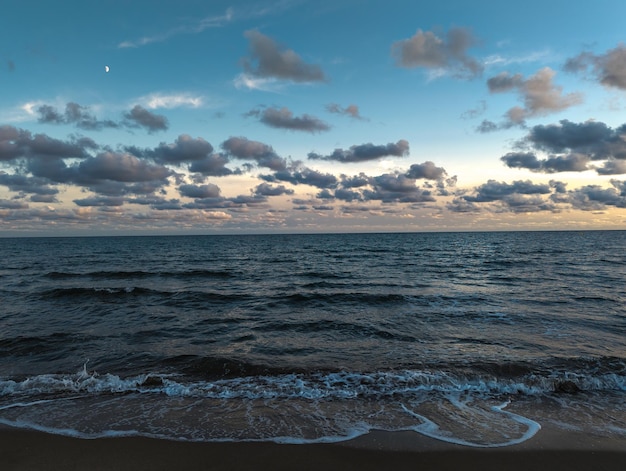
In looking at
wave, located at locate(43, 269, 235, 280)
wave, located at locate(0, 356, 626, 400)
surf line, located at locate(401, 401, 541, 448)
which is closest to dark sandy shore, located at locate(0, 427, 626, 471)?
surf line, located at locate(401, 401, 541, 448)

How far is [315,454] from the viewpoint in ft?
18.6

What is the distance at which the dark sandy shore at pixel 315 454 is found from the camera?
5.34 metres

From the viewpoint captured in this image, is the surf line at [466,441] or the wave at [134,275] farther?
the wave at [134,275]

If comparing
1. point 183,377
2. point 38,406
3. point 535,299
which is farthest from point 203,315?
point 535,299

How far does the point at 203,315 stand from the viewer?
17234 millimetres

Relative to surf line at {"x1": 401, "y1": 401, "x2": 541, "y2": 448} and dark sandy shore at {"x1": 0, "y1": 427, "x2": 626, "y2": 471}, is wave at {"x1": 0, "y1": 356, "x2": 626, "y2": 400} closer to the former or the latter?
surf line at {"x1": 401, "y1": 401, "x2": 541, "y2": 448}

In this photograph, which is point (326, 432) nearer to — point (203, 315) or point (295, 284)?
point (203, 315)

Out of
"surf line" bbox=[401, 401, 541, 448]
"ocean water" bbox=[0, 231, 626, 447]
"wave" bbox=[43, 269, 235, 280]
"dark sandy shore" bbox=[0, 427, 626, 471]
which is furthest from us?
"wave" bbox=[43, 269, 235, 280]

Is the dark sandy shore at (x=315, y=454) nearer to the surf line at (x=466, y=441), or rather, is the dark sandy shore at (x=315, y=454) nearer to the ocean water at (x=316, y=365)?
the surf line at (x=466, y=441)

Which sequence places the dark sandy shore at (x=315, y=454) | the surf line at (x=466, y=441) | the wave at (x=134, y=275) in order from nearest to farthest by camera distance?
the dark sandy shore at (x=315, y=454) → the surf line at (x=466, y=441) → the wave at (x=134, y=275)

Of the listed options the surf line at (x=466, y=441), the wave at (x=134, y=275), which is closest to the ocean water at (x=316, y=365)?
the surf line at (x=466, y=441)

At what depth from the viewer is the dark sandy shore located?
5.34 meters

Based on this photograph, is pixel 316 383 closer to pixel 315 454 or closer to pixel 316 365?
pixel 316 365

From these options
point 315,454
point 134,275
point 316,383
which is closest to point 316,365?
point 316,383
